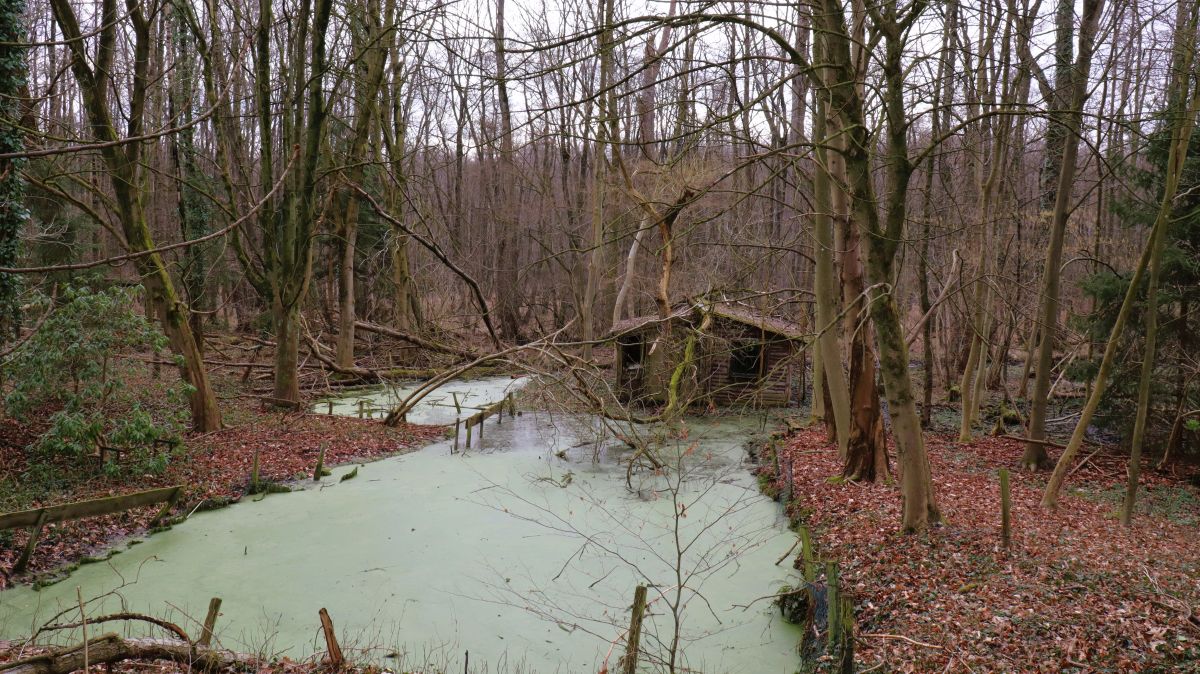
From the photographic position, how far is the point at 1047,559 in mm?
6625

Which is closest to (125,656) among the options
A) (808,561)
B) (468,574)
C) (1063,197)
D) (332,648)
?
(332,648)

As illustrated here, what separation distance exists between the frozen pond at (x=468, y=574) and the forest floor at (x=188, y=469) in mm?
373

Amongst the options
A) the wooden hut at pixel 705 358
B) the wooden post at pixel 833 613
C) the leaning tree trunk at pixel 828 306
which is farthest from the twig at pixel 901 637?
the wooden hut at pixel 705 358

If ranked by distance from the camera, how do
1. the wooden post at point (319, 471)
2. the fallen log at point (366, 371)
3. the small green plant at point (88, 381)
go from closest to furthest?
1. the small green plant at point (88, 381)
2. the wooden post at point (319, 471)
3. the fallen log at point (366, 371)

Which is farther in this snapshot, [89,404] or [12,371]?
[89,404]

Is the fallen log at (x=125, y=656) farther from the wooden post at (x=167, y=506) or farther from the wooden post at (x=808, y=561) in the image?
the wooden post at (x=808, y=561)

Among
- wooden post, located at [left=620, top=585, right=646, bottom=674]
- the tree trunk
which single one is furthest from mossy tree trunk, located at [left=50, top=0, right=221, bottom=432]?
wooden post, located at [left=620, top=585, right=646, bottom=674]

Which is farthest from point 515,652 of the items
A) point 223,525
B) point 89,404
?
point 89,404

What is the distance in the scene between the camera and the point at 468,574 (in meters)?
7.51

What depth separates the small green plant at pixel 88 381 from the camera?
8703mm

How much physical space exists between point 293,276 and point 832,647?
11.8 meters

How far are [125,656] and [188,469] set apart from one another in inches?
246

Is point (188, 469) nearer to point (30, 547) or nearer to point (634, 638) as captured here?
point (30, 547)

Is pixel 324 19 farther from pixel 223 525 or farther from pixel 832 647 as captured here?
pixel 832 647
